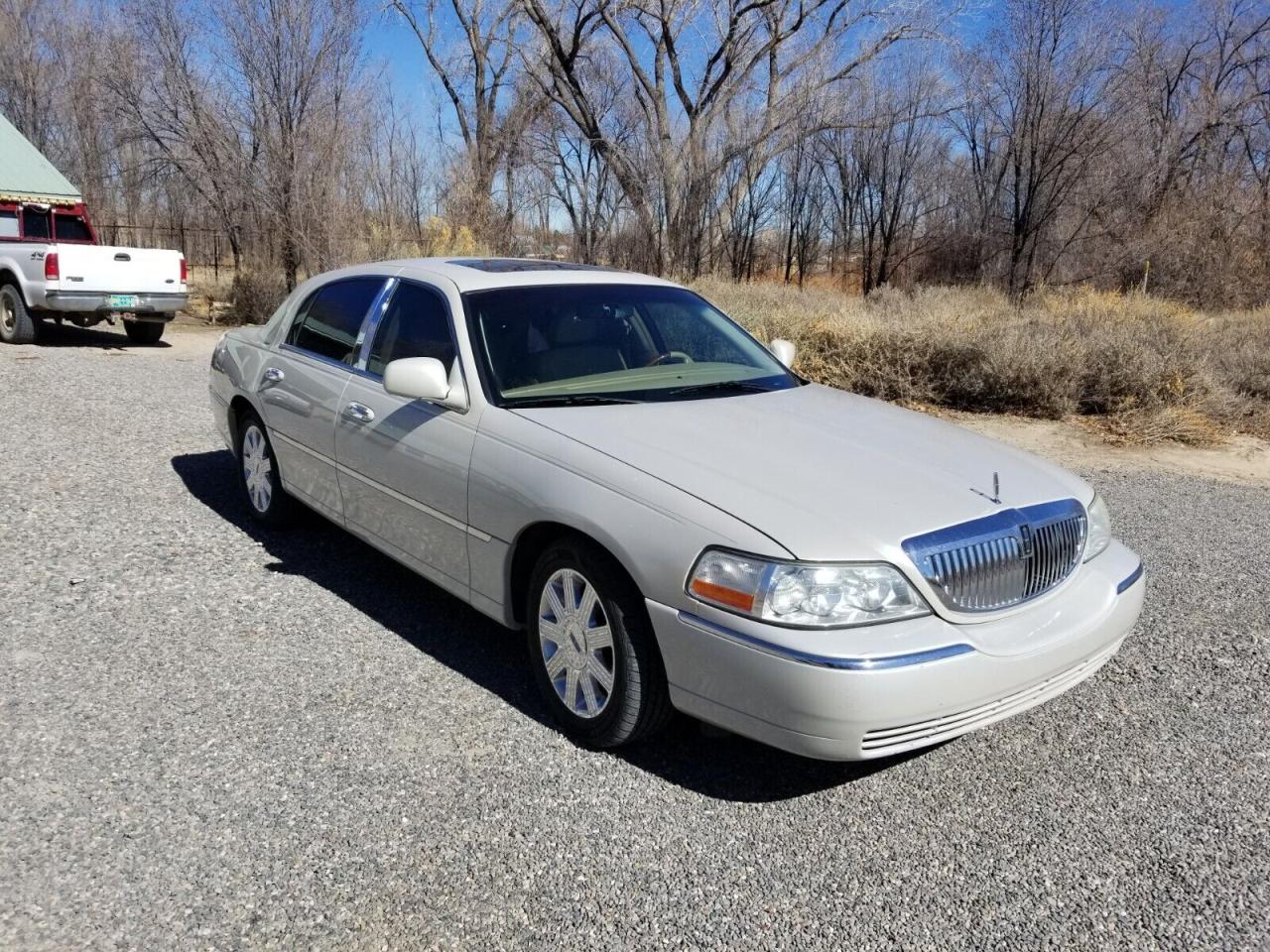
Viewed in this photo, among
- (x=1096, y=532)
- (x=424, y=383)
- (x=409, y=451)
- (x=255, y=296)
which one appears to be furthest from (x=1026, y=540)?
(x=255, y=296)

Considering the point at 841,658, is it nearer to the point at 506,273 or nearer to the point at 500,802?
the point at 500,802

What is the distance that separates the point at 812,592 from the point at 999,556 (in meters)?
0.66

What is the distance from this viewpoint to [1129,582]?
336 centimetres

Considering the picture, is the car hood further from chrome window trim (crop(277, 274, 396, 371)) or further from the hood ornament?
chrome window trim (crop(277, 274, 396, 371))

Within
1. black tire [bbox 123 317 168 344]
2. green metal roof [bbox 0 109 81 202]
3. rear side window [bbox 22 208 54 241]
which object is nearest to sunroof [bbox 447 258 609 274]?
black tire [bbox 123 317 168 344]

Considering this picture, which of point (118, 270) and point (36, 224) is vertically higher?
point (36, 224)

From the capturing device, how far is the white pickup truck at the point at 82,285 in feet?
41.7

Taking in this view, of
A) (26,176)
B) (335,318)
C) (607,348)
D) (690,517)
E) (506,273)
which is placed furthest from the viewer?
(26,176)

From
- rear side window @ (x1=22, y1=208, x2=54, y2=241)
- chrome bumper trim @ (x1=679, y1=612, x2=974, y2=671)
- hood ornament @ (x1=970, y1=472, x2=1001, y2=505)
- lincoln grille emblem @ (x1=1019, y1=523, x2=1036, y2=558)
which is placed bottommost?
chrome bumper trim @ (x1=679, y1=612, x2=974, y2=671)

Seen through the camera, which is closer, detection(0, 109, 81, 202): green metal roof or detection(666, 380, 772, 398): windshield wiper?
detection(666, 380, 772, 398): windshield wiper

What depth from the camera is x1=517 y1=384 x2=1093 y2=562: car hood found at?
2.80m

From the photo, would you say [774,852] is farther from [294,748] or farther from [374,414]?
[374,414]

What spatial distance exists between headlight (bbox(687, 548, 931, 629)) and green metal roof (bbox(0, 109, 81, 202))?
65.2ft

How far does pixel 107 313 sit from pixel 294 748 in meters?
12.3
